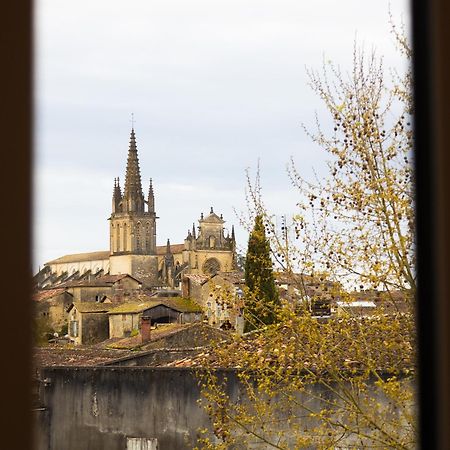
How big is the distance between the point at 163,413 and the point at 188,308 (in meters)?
28.8

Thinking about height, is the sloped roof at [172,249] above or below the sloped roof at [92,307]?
above

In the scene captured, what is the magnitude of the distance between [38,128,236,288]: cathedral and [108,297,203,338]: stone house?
49.5m

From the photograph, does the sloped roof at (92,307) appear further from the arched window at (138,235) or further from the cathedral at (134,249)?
the arched window at (138,235)

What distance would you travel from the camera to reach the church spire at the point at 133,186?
11038 centimetres

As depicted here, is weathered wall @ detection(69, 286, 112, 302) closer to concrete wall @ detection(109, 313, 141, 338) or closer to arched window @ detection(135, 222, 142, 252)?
concrete wall @ detection(109, 313, 141, 338)

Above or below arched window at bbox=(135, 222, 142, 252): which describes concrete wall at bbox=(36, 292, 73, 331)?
below

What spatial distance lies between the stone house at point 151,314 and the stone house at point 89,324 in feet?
9.12

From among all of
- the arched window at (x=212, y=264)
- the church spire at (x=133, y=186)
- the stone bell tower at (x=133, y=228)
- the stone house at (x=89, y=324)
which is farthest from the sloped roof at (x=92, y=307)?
the church spire at (x=133, y=186)

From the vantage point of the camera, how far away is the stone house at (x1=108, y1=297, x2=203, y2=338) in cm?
4462

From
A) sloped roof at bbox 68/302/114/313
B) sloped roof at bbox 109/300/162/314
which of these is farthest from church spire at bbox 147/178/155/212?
sloped roof at bbox 109/300/162/314

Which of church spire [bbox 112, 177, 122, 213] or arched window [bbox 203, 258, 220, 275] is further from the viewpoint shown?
church spire [bbox 112, 177, 122, 213]
